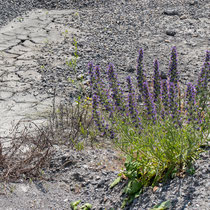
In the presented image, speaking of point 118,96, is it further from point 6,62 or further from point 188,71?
point 6,62

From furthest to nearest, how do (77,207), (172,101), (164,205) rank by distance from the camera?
1. (77,207)
2. (172,101)
3. (164,205)

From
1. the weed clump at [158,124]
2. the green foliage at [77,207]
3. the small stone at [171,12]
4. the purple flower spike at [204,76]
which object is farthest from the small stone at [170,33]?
the green foliage at [77,207]

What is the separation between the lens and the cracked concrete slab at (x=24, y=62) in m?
5.52

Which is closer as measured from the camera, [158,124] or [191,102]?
[191,102]

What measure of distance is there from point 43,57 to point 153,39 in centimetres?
215

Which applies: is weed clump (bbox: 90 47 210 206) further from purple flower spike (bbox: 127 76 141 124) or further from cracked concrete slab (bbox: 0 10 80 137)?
cracked concrete slab (bbox: 0 10 80 137)

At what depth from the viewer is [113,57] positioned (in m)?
6.79

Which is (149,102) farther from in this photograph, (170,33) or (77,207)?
(170,33)

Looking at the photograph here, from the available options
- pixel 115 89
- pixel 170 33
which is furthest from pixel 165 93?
pixel 170 33

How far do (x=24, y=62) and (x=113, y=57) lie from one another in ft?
5.32

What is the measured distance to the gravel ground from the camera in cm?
304

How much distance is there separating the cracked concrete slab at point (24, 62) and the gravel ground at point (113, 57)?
0.73 feet

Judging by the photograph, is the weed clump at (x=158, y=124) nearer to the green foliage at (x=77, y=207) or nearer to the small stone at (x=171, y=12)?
the green foliage at (x=77, y=207)

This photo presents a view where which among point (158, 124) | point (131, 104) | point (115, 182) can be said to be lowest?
point (115, 182)
